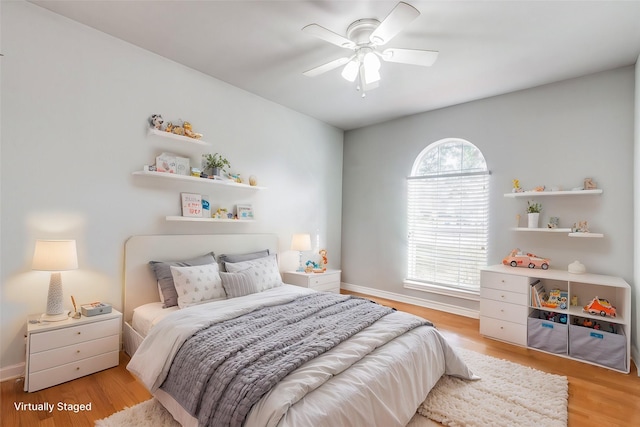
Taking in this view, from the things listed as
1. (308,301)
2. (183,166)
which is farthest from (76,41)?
(308,301)

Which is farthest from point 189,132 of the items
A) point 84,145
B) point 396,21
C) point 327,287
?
point 327,287

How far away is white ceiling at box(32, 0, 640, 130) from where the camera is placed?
233 centimetres

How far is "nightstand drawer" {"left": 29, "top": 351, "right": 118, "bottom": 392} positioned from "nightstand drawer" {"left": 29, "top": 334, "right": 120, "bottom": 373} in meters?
0.03

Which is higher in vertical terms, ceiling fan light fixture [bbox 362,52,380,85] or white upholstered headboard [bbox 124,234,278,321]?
ceiling fan light fixture [bbox 362,52,380,85]

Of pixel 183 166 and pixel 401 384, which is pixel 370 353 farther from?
pixel 183 166

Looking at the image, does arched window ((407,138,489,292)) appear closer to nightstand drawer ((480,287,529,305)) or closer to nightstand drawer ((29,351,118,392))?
nightstand drawer ((480,287,529,305))

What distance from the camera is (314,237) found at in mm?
4945

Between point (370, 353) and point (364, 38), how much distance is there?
2420 millimetres

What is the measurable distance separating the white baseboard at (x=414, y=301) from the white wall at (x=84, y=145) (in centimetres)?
245

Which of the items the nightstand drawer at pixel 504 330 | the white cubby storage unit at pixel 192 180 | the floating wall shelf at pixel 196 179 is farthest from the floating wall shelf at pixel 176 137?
the nightstand drawer at pixel 504 330

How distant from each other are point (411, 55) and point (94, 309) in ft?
10.6

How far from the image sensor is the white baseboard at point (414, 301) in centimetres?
407

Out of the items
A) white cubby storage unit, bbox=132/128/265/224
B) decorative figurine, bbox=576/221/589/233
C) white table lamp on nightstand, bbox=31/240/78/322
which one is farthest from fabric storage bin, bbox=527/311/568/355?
white table lamp on nightstand, bbox=31/240/78/322

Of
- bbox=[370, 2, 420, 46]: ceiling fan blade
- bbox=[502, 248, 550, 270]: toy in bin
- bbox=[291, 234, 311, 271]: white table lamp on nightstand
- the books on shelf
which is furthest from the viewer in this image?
bbox=[291, 234, 311, 271]: white table lamp on nightstand
